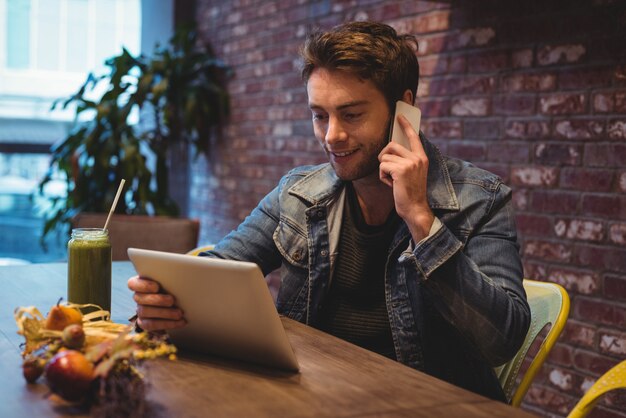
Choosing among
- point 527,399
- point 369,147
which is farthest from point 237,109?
point 369,147

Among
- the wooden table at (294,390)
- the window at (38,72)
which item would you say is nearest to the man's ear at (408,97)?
the wooden table at (294,390)

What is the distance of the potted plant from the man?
2585mm

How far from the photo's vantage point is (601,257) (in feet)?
7.70

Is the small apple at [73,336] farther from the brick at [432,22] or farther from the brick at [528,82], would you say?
the brick at [432,22]

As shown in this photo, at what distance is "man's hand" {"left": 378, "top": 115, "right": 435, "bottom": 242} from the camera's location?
4.84ft

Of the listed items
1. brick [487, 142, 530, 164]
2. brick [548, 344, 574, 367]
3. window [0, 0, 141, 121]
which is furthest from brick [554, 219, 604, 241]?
window [0, 0, 141, 121]

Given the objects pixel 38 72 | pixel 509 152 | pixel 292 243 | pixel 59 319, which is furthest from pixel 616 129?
pixel 38 72

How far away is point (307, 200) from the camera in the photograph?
181 centimetres

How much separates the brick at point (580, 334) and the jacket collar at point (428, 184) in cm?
102

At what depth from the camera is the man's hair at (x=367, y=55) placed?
1711 millimetres

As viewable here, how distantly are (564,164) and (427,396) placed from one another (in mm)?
1565

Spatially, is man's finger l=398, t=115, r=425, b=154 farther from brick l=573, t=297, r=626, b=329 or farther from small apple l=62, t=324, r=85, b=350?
brick l=573, t=297, r=626, b=329

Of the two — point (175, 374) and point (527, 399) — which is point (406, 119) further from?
point (527, 399)

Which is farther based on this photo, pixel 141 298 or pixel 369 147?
pixel 369 147
